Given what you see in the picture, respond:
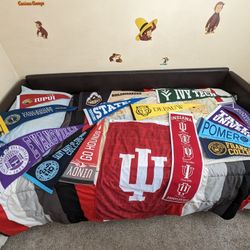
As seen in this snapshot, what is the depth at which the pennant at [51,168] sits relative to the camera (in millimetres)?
965

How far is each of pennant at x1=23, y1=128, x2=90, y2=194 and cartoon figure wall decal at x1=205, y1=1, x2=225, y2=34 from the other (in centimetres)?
125

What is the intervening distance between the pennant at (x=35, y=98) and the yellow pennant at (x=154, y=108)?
1.99 feet

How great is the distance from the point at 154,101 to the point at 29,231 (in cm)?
124

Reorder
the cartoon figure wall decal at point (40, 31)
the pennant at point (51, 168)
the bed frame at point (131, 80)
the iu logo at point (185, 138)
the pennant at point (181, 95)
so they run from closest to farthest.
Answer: the pennant at point (51, 168), the iu logo at point (185, 138), the cartoon figure wall decal at point (40, 31), the pennant at point (181, 95), the bed frame at point (131, 80)

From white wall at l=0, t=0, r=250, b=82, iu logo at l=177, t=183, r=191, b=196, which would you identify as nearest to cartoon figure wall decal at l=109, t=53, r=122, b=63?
white wall at l=0, t=0, r=250, b=82

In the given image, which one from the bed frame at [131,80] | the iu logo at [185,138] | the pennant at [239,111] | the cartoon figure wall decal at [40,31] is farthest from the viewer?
the bed frame at [131,80]

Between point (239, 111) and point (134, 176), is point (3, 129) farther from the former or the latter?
point (239, 111)

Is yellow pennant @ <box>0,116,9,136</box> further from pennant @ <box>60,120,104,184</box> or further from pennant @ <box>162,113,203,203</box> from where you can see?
pennant @ <box>162,113,203,203</box>

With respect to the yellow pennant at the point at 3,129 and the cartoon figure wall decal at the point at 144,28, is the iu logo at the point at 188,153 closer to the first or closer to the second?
the cartoon figure wall decal at the point at 144,28

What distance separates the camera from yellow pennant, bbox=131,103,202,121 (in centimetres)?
131

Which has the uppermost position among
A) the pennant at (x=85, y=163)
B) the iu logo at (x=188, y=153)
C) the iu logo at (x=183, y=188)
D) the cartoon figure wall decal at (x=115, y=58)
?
the cartoon figure wall decal at (x=115, y=58)

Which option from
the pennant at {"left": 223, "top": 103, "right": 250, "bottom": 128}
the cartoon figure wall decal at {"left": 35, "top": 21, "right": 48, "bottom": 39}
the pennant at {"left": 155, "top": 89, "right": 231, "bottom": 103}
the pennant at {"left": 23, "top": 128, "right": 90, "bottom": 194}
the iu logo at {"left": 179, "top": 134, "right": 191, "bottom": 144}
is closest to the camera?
the pennant at {"left": 23, "top": 128, "right": 90, "bottom": 194}

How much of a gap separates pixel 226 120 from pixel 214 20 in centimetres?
74

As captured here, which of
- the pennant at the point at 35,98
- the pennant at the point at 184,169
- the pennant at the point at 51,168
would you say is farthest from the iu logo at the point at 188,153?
the pennant at the point at 35,98
